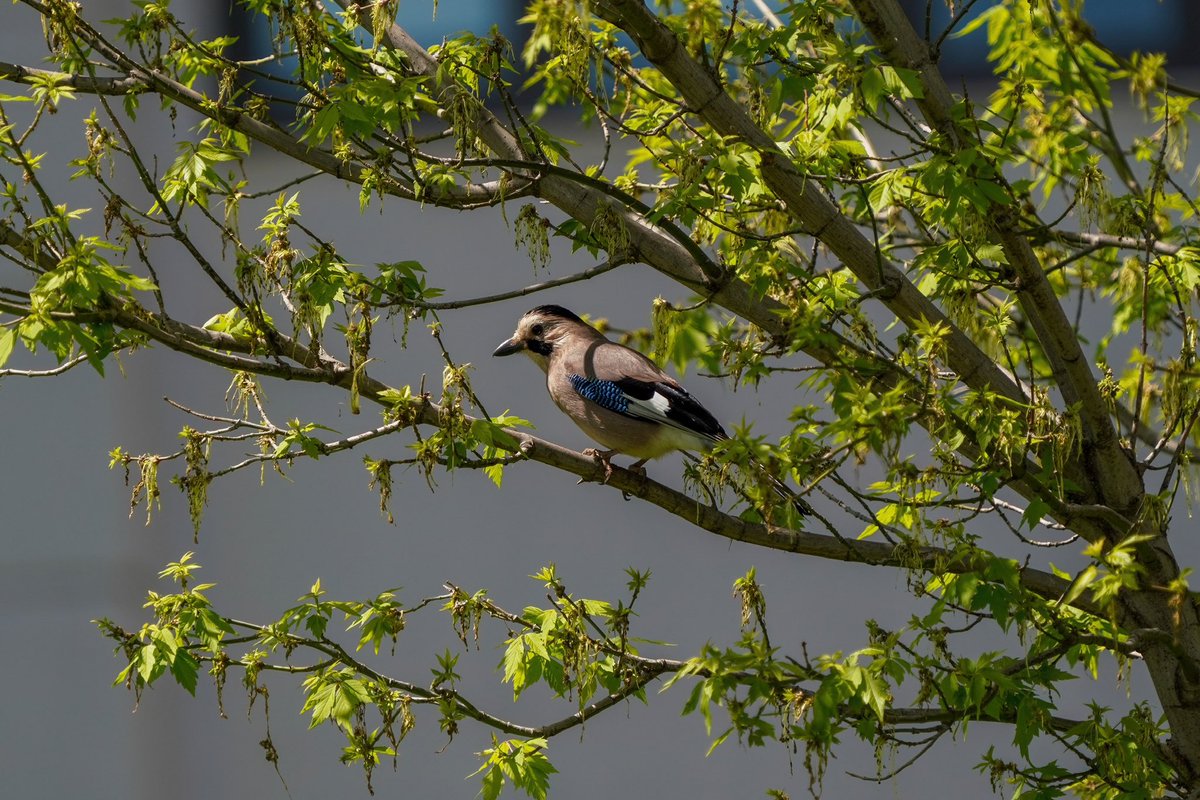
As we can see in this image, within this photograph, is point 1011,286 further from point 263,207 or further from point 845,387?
point 263,207

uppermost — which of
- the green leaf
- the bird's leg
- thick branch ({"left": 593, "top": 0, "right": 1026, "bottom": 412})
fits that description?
thick branch ({"left": 593, "top": 0, "right": 1026, "bottom": 412})

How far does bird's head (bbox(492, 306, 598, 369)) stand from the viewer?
541 centimetres

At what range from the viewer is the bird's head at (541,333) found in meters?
5.41

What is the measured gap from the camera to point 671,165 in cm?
350

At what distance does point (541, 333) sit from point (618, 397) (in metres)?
0.62

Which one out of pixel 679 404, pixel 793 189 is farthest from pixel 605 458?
pixel 793 189

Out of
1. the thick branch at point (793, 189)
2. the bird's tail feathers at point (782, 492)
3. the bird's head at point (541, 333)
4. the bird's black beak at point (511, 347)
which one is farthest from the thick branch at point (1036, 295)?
the bird's black beak at point (511, 347)

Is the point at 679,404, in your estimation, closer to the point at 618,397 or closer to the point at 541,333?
the point at 618,397

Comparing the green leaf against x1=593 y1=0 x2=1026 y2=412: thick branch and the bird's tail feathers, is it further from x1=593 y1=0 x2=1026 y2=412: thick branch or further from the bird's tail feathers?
the bird's tail feathers

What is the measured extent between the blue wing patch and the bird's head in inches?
14.7

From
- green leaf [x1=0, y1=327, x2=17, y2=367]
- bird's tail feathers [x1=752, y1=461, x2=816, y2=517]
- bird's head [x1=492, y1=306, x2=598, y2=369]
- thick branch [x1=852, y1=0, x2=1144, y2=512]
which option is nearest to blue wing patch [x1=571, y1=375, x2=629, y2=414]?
bird's head [x1=492, y1=306, x2=598, y2=369]

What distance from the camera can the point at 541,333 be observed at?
5.43m

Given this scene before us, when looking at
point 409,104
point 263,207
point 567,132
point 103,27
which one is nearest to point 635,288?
point 567,132

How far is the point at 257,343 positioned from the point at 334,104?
660 millimetres
